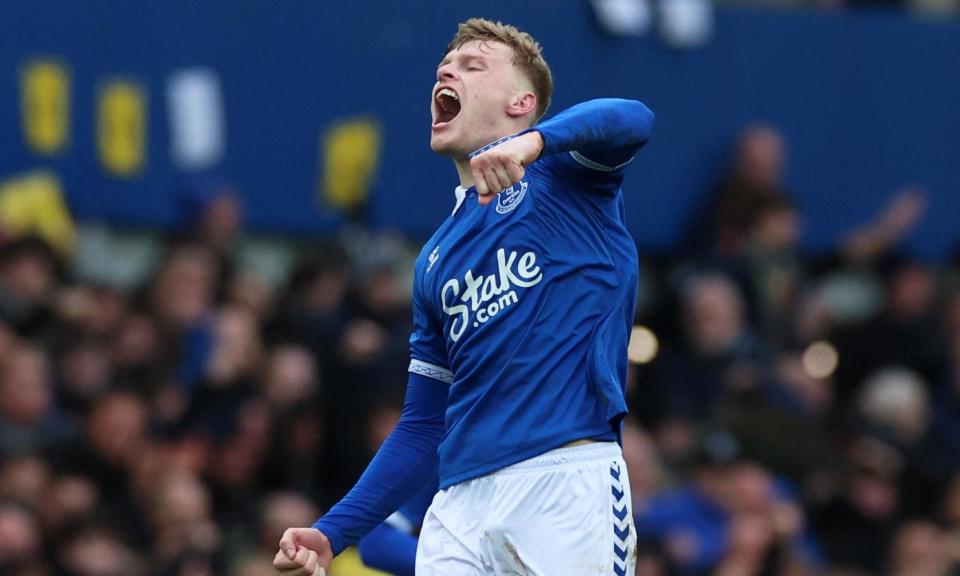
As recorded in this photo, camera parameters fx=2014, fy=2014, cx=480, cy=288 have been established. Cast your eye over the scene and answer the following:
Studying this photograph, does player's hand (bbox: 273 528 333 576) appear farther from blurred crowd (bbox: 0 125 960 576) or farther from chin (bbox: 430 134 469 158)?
blurred crowd (bbox: 0 125 960 576)

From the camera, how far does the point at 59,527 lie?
27.5 ft

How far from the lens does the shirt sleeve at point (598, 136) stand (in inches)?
189

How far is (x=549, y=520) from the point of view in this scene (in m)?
5.04

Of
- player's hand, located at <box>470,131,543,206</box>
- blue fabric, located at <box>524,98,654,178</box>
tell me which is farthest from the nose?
player's hand, located at <box>470,131,543,206</box>

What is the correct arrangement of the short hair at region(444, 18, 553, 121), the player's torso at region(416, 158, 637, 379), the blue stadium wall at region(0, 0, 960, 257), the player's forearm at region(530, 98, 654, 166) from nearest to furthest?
1. the player's forearm at region(530, 98, 654, 166)
2. the player's torso at region(416, 158, 637, 379)
3. the short hair at region(444, 18, 553, 121)
4. the blue stadium wall at region(0, 0, 960, 257)

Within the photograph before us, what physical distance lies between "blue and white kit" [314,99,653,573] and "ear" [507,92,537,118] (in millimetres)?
176

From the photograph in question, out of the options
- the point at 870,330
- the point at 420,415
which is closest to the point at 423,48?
the point at 870,330

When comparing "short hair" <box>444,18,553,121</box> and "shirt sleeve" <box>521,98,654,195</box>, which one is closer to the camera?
"shirt sleeve" <box>521,98,654,195</box>

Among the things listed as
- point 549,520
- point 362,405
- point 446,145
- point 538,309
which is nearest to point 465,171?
point 446,145

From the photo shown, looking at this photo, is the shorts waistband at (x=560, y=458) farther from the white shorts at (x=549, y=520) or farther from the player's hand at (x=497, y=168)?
the player's hand at (x=497, y=168)

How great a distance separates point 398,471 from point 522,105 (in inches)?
41.0

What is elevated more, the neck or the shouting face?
the shouting face

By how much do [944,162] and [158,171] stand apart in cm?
600

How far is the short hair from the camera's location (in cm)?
542
